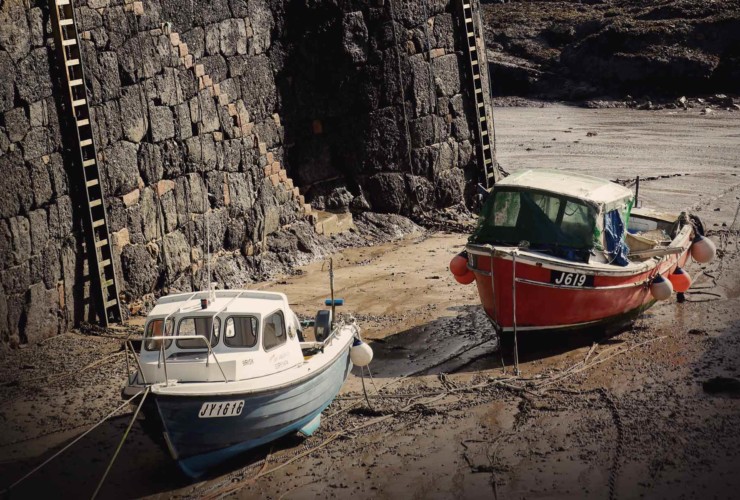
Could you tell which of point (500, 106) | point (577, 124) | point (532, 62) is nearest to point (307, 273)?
point (577, 124)

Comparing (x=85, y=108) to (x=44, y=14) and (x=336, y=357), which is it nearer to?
(x=44, y=14)

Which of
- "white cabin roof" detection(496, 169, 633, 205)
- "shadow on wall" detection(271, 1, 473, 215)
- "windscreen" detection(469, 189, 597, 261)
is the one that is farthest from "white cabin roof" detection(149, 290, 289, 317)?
"shadow on wall" detection(271, 1, 473, 215)

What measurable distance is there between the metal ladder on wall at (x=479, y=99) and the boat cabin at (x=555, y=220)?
6.98m

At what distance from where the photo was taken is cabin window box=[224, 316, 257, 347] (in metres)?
11.6

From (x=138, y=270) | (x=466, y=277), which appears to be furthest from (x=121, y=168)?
(x=466, y=277)

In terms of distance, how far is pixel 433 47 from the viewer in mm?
21344

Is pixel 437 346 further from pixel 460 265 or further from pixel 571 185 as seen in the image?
pixel 571 185

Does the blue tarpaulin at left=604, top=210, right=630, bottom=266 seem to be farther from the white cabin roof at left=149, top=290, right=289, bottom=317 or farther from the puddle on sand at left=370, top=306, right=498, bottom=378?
the white cabin roof at left=149, top=290, right=289, bottom=317

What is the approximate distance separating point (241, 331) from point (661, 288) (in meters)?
6.58

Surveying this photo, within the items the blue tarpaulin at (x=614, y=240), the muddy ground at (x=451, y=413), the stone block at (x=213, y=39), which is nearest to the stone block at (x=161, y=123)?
the stone block at (x=213, y=39)

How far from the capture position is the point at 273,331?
469 inches

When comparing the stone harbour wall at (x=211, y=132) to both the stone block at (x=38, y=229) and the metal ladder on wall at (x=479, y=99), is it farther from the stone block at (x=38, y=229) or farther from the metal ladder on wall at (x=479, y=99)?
the metal ladder on wall at (x=479, y=99)

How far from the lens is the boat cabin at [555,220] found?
14852 mm

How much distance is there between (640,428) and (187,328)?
4.99 m
